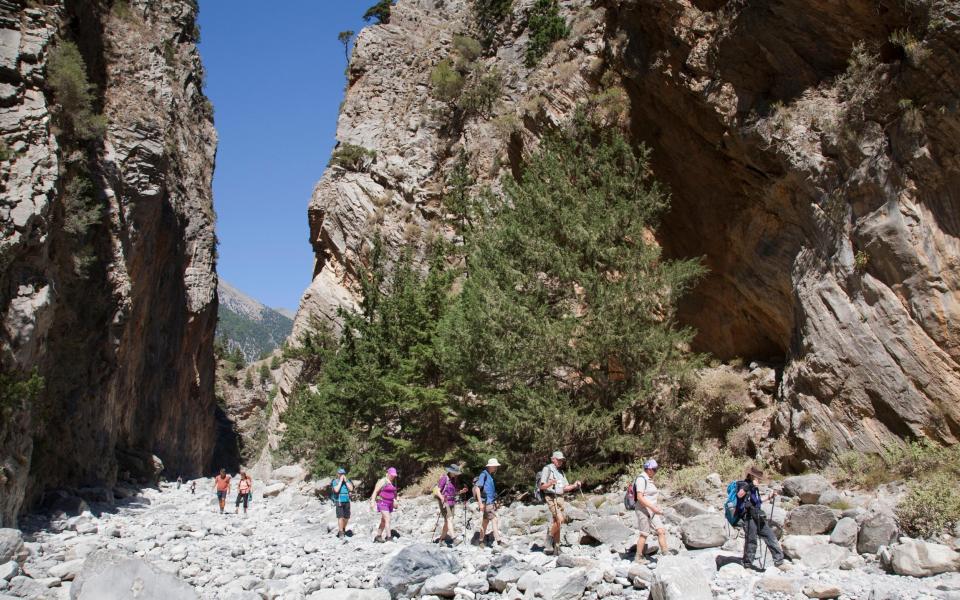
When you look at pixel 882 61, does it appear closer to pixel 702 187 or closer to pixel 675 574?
pixel 702 187

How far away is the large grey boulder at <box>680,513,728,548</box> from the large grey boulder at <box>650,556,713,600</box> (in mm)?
1904

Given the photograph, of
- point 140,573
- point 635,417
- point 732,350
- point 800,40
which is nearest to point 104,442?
point 140,573

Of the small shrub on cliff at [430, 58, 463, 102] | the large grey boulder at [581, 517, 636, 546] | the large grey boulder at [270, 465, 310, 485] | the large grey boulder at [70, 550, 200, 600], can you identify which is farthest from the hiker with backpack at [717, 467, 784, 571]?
the small shrub on cliff at [430, 58, 463, 102]

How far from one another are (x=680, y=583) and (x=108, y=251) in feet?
74.8

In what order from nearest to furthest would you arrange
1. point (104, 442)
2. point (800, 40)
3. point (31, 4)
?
1. point (800, 40)
2. point (31, 4)
3. point (104, 442)

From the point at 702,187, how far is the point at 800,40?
4409mm

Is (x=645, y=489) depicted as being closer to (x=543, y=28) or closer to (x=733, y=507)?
(x=733, y=507)

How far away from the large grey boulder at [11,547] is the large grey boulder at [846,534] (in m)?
12.2

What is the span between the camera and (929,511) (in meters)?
7.96

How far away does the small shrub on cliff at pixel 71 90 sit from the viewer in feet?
59.3

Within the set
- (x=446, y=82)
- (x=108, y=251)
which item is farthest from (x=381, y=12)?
(x=108, y=251)

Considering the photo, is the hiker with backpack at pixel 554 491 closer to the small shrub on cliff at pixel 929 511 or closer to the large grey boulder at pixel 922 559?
the large grey boulder at pixel 922 559

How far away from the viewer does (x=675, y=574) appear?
6531 millimetres

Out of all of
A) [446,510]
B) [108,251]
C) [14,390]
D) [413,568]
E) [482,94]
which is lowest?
[413,568]
